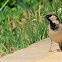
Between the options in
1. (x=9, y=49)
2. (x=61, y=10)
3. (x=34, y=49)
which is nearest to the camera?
(x=34, y=49)

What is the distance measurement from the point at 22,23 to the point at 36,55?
9.24 ft

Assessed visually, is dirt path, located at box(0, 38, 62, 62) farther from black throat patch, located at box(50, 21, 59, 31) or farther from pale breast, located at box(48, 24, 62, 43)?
black throat patch, located at box(50, 21, 59, 31)

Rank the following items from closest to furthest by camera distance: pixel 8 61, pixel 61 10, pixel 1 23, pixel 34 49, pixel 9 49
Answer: pixel 8 61 < pixel 34 49 < pixel 9 49 < pixel 61 10 < pixel 1 23

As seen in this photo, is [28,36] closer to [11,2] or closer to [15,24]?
[15,24]

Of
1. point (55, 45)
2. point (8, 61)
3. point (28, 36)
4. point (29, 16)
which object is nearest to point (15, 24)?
point (29, 16)

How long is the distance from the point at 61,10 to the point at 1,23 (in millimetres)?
1969

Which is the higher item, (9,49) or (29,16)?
(29,16)

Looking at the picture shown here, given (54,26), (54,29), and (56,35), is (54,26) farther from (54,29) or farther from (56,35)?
(56,35)

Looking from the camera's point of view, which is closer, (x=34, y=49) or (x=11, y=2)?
(x=34, y=49)

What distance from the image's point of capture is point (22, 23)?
9.94 metres

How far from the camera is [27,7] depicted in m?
11.6

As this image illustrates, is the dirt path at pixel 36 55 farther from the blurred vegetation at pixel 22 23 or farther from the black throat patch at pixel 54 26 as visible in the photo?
the blurred vegetation at pixel 22 23

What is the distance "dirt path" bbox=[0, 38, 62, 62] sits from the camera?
21.8 feet

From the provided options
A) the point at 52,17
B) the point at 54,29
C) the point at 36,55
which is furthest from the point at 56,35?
the point at 36,55
